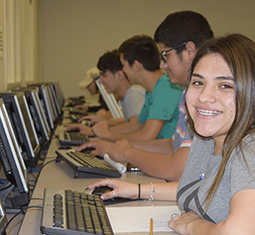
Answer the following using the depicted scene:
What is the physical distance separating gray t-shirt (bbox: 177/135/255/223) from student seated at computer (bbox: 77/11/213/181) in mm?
382

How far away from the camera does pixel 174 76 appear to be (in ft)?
6.27

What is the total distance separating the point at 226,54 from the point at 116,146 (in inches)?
38.5

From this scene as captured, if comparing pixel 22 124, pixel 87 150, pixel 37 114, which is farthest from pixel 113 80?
pixel 22 124

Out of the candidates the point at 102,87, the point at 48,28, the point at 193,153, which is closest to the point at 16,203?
the point at 193,153

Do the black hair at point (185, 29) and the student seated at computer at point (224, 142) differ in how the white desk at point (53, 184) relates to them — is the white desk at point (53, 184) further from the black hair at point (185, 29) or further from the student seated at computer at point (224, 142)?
the black hair at point (185, 29)

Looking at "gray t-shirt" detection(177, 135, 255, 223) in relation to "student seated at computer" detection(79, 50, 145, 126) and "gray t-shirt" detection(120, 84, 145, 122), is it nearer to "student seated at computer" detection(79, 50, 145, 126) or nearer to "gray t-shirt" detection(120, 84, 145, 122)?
"gray t-shirt" detection(120, 84, 145, 122)

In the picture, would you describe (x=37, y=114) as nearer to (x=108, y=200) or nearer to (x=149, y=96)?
(x=149, y=96)

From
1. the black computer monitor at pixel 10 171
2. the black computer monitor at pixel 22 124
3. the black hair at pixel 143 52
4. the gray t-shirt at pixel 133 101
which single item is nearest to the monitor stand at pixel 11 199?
the black computer monitor at pixel 10 171

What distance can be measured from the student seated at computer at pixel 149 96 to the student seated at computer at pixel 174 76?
0.42 metres

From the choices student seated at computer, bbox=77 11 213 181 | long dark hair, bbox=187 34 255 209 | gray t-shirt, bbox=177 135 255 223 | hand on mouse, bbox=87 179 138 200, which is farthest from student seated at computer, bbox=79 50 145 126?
long dark hair, bbox=187 34 255 209

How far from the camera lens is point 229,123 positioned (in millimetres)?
974

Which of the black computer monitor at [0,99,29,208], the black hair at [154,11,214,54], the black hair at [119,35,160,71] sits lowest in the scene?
the black computer monitor at [0,99,29,208]

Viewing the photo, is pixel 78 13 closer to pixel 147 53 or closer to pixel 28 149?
pixel 147 53

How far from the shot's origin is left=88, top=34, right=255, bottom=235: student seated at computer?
823 millimetres
